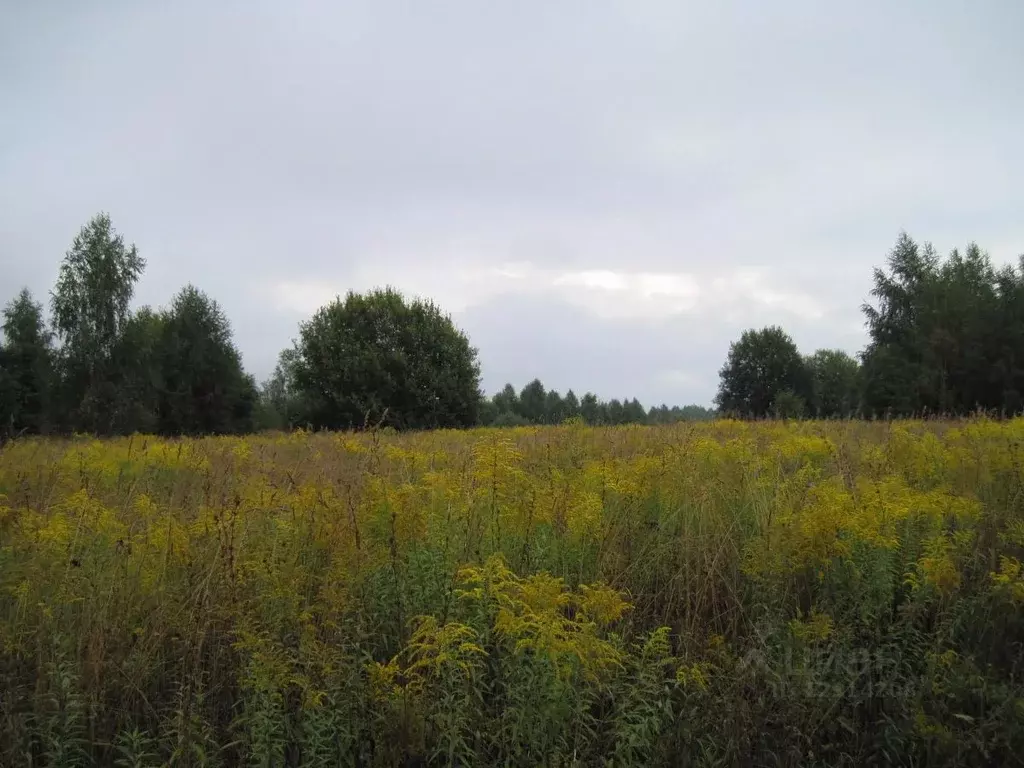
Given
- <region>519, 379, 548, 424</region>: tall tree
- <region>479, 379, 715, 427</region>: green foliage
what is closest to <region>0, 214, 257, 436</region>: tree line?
<region>479, 379, 715, 427</region>: green foliage

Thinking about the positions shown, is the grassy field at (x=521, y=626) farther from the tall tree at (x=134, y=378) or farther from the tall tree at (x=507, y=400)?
the tall tree at (x=507, y=400)

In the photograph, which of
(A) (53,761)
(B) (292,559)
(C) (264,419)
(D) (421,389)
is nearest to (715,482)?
(B) (292,559)

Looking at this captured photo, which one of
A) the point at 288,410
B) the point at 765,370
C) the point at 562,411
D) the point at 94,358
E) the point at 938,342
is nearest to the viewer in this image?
the point at 562,411

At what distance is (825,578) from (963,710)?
2.73ft

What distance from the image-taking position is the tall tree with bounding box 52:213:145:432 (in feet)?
112

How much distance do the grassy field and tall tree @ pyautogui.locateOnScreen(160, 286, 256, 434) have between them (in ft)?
139

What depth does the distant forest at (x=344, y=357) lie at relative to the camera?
30953 millimetres

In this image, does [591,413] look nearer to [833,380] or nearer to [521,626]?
[521,626]

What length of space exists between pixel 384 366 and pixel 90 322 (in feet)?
53.6

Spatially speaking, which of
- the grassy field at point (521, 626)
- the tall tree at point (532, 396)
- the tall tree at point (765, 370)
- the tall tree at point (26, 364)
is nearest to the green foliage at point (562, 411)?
the tall tree at point (532, 396)

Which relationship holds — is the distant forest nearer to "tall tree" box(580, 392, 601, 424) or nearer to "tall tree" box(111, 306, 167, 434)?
"tall tree" box(111, 306, 167, 434)

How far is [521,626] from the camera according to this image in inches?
100

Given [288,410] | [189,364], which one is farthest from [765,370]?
[189,364]

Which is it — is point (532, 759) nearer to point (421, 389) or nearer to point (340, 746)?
point (340, 746)
